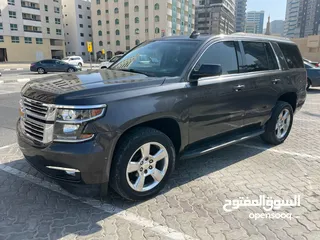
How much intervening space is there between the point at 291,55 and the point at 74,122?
14.5 feet

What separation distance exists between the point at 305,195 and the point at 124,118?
2.44m

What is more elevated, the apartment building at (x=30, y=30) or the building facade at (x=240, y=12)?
the building facade at (x=240, y=12)

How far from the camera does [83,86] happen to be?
2836 mm

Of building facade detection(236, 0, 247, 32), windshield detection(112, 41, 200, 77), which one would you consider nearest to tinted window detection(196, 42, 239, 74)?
windshield detection(112, 41, 200, 77)

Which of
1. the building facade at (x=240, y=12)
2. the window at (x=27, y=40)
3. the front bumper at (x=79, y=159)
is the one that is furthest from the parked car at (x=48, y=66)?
the building facade at (x=240, y=12)

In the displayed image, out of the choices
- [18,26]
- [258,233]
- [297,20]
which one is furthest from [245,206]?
[297,20]

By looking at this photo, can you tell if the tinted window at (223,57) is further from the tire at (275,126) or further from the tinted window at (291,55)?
the tinted window at (291,55)

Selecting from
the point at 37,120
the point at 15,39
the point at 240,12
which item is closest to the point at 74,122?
the point at 37,120

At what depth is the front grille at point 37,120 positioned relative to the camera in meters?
2.66

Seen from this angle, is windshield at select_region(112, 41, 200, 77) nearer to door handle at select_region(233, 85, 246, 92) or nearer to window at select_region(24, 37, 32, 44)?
door handle at select_region(233, 85, 246, 92)

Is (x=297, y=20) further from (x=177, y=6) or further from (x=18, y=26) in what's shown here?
(x=18, y=26)

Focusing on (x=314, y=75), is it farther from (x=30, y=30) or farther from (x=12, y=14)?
(x=30, y=30)

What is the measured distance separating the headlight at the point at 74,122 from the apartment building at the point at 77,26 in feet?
272

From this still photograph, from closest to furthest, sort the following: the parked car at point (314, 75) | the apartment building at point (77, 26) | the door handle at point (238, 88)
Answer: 1. the door handle at point (238, 88)
2. the parked car at point (314, 75)
3. the apartment building at point (77, 26)
